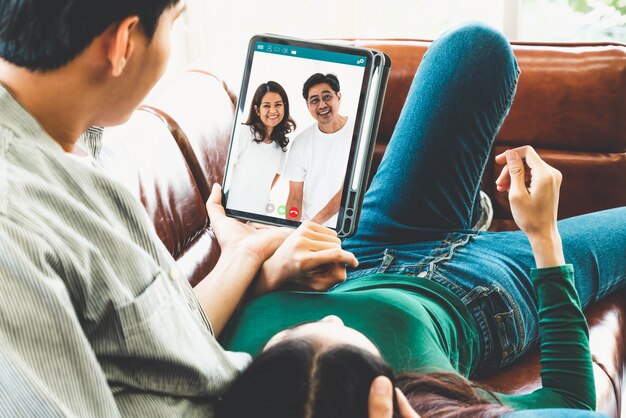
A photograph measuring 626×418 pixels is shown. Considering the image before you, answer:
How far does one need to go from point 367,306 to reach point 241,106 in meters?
0.49

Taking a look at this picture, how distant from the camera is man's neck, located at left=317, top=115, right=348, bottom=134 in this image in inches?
49.1

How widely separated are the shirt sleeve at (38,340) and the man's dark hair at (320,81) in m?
0.76

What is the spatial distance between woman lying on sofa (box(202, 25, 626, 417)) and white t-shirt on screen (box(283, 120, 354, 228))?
0.09 m

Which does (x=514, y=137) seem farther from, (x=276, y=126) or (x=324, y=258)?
(x=324, y=258)

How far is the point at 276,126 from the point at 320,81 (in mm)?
114

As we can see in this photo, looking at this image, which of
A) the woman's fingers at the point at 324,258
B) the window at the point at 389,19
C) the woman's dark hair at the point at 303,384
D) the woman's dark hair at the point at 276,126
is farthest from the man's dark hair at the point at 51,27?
the window at the point at 389,19

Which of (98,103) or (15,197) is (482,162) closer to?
(98,103)

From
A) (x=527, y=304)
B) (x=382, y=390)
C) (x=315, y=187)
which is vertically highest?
(x=315, y=187)

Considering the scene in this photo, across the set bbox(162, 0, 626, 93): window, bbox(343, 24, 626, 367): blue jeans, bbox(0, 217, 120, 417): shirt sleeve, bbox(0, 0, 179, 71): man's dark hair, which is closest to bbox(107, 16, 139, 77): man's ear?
bbox(0, 0, 179, 71): man's dark hair

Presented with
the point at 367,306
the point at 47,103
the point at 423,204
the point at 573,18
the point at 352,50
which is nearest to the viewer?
the point at 47,103

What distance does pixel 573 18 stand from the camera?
2.54m

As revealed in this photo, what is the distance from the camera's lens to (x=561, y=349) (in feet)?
3.37

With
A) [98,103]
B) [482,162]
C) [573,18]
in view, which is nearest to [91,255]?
[98,103]

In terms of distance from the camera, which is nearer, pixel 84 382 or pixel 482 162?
pixel 84 382
